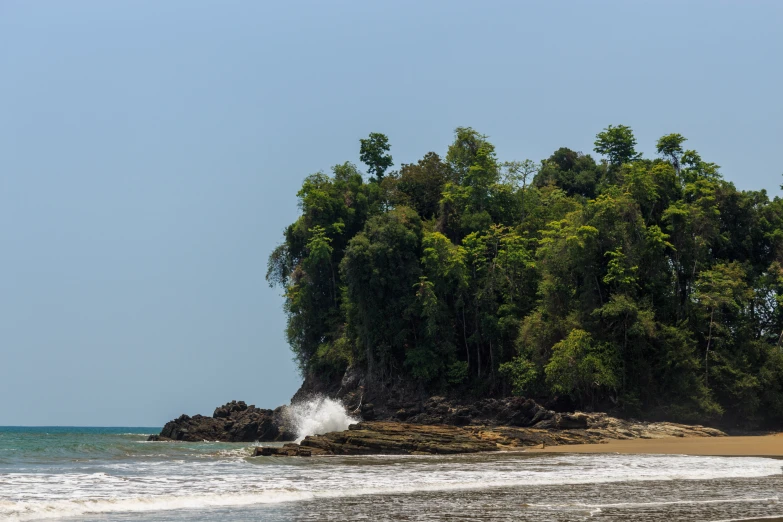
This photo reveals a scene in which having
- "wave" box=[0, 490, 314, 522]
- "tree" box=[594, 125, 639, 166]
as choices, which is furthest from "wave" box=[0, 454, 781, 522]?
"tree" box=[594, 125, 639, 166]

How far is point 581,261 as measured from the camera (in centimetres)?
3762

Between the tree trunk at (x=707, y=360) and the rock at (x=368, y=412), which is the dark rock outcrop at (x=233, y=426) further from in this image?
the tree trunk at (x=707, y=360)

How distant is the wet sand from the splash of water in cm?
1612

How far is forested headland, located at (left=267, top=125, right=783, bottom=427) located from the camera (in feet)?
119

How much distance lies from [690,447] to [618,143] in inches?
1350

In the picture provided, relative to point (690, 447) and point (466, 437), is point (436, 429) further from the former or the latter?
point (690, 447)

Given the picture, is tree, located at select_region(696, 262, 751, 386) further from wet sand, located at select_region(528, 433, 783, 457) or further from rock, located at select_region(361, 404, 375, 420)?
rock, located at select_region(361, 404, 375, 420)

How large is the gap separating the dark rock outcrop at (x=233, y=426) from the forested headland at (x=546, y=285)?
4884mm

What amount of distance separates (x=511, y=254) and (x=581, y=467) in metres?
23.6

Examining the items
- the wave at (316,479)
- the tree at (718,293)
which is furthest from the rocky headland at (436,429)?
the tree at (718,293)

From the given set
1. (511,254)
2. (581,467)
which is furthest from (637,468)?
(511,254)

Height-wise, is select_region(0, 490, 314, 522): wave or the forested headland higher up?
the forested headland

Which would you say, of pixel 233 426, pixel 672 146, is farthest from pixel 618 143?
pixel 233 426

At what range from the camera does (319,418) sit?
42.1 m
